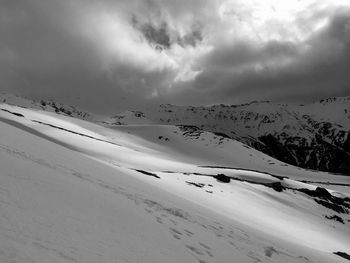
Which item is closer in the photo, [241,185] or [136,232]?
[136,232]

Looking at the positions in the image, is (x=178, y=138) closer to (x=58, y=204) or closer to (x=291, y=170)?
(x=291, y=170)

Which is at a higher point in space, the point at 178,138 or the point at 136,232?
the point at 178,138

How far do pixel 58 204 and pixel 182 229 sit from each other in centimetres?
458

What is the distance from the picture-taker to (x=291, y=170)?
11912cm

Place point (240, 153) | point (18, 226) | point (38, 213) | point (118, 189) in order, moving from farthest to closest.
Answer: point (240, 153) → point (118, 189) → point (38, 213) → point (18, 226)

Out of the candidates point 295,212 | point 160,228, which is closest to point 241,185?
point 295,212

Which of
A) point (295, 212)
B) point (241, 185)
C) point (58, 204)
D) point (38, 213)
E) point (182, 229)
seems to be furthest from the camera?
point (241, 185)

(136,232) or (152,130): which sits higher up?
(152,130)

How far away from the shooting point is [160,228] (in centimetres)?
1095

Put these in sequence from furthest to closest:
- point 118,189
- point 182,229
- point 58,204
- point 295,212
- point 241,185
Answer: point 241,185 → point 295,212 → point 118,189 → point 182,229 → point 58,204

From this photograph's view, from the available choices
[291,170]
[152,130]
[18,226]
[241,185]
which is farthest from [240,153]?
[18,226]

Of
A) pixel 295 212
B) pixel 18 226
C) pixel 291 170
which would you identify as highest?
pixel 291 170

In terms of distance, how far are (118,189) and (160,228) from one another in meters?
4.65

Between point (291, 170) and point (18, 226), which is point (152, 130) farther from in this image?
point (18, 226)
